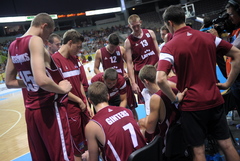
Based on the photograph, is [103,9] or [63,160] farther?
[103,9]

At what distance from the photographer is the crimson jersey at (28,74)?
6.09ft

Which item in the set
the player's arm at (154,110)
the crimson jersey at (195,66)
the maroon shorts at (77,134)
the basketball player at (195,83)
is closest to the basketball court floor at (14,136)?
the maroon shorts at (77,134)

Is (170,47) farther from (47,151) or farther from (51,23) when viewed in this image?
(47,151)

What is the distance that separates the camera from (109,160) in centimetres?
172

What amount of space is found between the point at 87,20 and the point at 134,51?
27621 mm

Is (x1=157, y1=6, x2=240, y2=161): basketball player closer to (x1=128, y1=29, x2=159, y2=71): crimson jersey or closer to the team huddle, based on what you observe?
the team huddle

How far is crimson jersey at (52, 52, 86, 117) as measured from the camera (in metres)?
2.68

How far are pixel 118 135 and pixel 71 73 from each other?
A: 137 cm

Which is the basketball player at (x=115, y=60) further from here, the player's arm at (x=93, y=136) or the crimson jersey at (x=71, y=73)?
the player's arm at (x=93, y=136)

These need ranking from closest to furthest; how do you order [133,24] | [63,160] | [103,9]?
[63,160]
[133,24]
[103,9]

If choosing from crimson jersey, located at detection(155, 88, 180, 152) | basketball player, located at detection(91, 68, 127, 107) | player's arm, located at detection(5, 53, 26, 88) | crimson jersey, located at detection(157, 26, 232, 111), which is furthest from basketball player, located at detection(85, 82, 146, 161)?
basketball player, located at detection(91, 68, 127, 107)

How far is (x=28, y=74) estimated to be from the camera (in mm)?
1921

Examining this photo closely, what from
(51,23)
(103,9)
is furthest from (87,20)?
(51,23)

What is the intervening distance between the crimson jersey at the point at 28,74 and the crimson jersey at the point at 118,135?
595 mm
